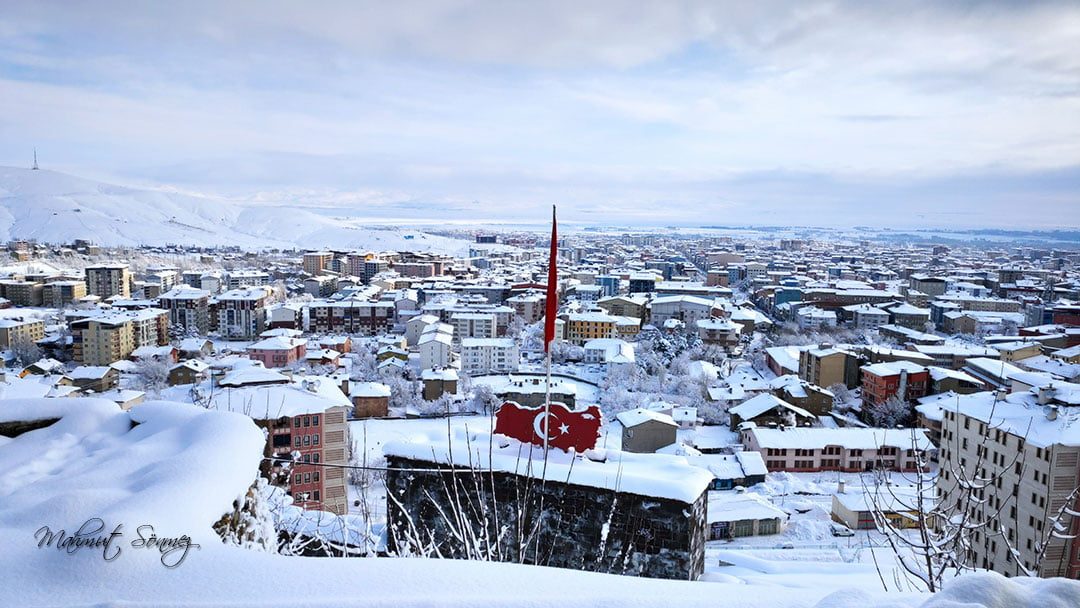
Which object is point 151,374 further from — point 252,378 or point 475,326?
point 475,326

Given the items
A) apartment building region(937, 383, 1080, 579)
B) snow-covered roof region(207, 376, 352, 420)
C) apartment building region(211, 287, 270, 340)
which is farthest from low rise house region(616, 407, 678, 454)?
apartment building region(211, 287, 270, 340)

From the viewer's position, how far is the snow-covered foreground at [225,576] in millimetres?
1148

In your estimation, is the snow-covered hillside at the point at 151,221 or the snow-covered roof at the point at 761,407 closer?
the snow-covered roof at the point at 761,407

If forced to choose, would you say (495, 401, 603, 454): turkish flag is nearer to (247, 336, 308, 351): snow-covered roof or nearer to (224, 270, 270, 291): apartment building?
(247, 336, 308, 351): snow-covered roof

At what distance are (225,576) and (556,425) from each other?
219 centimetres

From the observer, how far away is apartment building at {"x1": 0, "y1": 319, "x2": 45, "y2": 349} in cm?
1886

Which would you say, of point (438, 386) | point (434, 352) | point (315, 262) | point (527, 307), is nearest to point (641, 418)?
point (438, 386)

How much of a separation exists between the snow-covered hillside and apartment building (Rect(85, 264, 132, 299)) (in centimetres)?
3323

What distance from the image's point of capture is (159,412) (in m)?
2.09

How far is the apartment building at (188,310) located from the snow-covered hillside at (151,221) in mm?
37884

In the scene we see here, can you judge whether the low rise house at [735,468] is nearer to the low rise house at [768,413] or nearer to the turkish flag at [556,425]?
the low rise house at [768,413]

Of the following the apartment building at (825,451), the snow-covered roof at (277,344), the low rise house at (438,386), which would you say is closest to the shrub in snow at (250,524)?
the apartment building at (825,451)

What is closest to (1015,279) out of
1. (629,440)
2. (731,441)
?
(731,441)

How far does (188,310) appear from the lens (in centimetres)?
2355
